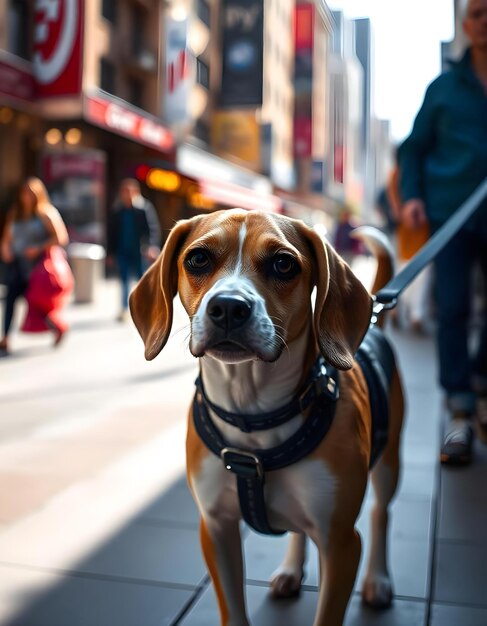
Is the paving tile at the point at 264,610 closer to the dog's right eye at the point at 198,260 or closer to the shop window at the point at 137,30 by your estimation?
the dog's right eye at the point at 198,260

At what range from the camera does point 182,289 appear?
1.93 meters

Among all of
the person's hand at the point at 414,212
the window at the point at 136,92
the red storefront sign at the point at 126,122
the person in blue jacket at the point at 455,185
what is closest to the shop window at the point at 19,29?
the red storefront sign at the point at 126,122

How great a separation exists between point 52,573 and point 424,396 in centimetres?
363

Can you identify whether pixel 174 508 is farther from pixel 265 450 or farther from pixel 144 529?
pixel 265 450

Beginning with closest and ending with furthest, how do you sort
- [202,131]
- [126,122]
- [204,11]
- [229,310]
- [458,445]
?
[229,310] → [458,445] → [126,122] → [204,11] → [202,131]

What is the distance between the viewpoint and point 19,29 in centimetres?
1639

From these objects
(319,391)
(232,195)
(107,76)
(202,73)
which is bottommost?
(232,195)

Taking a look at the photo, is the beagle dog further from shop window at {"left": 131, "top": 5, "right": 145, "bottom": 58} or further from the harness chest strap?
shop window at {"left": 131, "top": 5, "right": 145, "bottom": 58}

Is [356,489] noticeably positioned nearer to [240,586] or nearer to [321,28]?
[240,586]

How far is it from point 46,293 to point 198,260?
6.13 meters

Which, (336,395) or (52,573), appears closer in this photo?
(336,395)

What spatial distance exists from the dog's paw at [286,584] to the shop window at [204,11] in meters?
27.6

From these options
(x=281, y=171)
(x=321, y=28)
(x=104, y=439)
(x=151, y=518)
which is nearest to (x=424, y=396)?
(x=104, y=439)

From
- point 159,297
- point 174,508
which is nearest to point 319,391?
point 159,297
